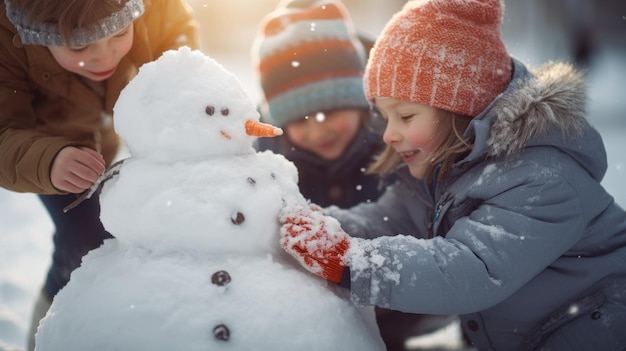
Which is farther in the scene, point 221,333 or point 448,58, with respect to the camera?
point 448,58

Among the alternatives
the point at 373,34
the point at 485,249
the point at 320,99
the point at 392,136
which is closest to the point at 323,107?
the point at 320,99

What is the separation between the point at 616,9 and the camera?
22.3 feet

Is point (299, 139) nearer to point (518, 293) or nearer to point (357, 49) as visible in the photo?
point (357, 49)

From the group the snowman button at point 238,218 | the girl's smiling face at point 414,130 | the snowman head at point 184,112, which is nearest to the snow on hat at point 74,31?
the snowman head at point 184,112

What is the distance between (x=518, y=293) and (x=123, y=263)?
0.92 meters

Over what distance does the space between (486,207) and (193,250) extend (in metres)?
0.64

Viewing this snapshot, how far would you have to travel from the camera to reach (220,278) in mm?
913

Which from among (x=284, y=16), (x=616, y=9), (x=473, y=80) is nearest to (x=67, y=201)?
(x=284, y=16)

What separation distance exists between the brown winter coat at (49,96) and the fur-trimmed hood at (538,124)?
88 cm

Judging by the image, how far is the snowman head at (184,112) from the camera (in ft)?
3.22

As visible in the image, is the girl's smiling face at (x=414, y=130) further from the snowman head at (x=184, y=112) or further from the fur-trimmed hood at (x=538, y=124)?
the snowman head at (x=184, y=112)

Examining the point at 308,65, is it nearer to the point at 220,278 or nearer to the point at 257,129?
the point at 257,129

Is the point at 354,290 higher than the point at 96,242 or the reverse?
higher

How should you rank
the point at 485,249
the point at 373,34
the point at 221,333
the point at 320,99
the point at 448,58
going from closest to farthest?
the point at 221,333 → the point at 485,249 → the point at 448,58 → the point at 320,99 → the point at 373,34
